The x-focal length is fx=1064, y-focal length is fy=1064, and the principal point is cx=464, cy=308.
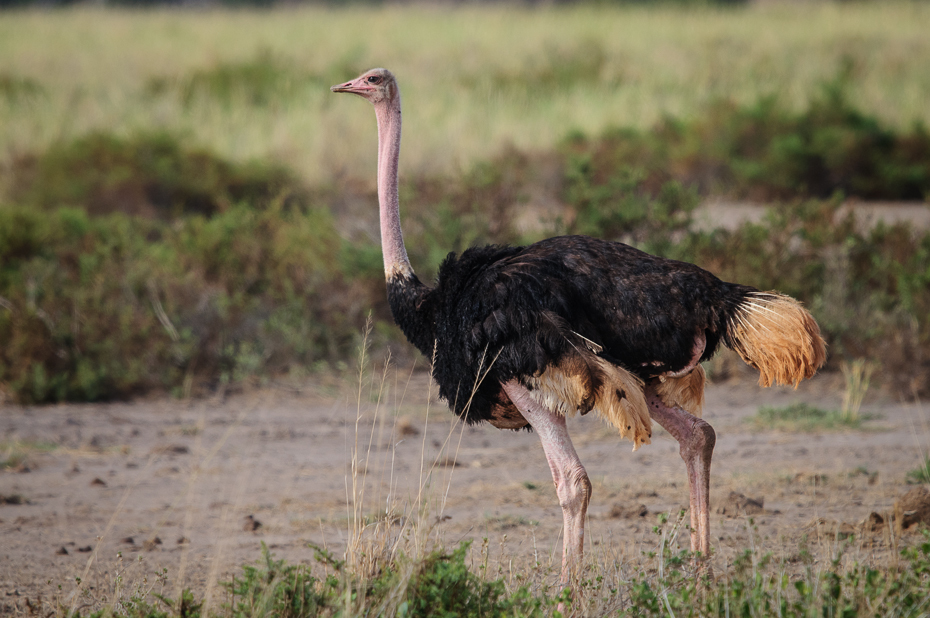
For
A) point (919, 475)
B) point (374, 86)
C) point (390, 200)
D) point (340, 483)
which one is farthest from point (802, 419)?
point (374, 86)

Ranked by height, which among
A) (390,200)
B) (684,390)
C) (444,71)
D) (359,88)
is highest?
(444,71)

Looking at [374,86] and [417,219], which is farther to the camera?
[417,219]

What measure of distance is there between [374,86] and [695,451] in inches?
83.7

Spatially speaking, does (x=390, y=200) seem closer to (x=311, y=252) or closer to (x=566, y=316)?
(x=566, y=316)

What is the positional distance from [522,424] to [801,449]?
266 centimetres

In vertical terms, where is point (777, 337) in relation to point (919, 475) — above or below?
above

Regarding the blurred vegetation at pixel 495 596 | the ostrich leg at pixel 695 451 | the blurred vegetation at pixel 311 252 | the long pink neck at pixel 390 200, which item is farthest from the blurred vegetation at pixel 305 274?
the blurred vegetation at pixel 495 596

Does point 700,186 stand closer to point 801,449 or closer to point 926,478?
point 801,449

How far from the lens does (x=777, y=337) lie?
3924 mm

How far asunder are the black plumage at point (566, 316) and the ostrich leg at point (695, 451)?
26 cm

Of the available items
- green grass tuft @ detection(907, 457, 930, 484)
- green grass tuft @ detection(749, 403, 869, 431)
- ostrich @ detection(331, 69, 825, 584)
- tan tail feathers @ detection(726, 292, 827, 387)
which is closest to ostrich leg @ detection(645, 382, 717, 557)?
ostrich @ detection(331, 69, 825, 584)

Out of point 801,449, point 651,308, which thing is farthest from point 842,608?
point 801,449

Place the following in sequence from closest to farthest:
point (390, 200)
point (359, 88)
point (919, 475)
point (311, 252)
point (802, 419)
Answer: point (390, 200)
point (359, 88)
point (919, 475)
point (802, 419)
point (311, 252)

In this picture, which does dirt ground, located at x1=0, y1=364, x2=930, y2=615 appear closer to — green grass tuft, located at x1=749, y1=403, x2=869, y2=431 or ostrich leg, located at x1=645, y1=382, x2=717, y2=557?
green grass tuft, located at x1=749, y1=403, x2=869, y2=431
